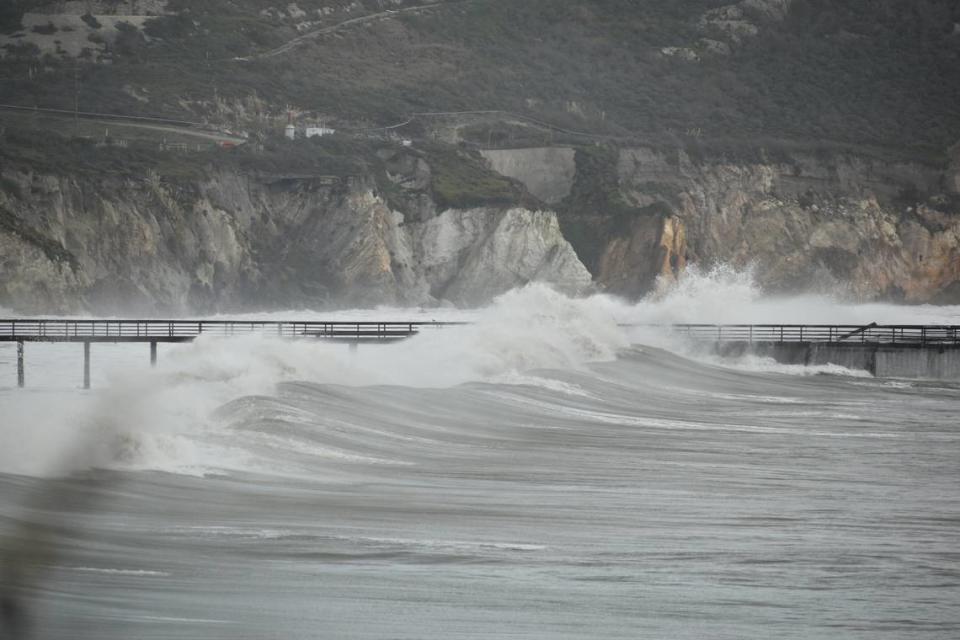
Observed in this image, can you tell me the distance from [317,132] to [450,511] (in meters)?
101

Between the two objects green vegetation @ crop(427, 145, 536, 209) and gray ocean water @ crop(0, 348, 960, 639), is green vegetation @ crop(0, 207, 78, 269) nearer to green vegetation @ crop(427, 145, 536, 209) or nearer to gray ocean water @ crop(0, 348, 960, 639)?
green vegetation @ crop(427, 145, 536, 209)

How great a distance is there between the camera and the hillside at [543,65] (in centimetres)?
13425

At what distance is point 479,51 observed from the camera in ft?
538

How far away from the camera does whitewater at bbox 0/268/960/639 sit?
16672 mm

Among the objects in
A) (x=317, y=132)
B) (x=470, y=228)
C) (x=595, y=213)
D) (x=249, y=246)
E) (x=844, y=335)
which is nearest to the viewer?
(x=844, y=335)

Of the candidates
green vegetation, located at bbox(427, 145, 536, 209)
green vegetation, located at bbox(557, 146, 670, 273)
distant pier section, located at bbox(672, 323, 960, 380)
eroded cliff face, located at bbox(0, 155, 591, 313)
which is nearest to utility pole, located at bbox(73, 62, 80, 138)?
eroded cliff face, located at bbox(0, 155, 591, 313)

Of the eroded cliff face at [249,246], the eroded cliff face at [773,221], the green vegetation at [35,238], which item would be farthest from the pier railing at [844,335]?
the eroded cliff face at [773,221]

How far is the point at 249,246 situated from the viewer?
10250 cm

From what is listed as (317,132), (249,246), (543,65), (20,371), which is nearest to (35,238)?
(249,246)

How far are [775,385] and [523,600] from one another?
38.9 m

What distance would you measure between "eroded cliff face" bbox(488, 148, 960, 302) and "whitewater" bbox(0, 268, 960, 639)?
76083mm

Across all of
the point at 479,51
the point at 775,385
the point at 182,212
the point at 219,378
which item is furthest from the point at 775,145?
the point at 219,378

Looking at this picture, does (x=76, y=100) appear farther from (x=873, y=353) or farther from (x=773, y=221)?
(x=873, y=353)

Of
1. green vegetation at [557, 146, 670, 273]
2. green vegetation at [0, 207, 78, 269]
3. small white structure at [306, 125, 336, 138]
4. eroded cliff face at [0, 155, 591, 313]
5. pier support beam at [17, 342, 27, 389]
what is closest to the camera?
pier support beam at [17, 342, 27, 389]
